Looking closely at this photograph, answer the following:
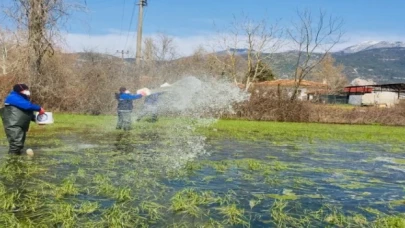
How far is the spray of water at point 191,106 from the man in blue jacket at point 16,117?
4.54 meters

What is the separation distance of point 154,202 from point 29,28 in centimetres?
2222

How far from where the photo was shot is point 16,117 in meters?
11.8

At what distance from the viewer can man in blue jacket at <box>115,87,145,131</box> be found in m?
19.9

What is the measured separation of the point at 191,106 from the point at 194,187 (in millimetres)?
21114

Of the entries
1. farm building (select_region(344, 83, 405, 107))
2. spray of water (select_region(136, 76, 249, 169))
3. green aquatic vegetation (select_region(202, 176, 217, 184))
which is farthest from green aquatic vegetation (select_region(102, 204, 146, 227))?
farm building (select_region(344, 83, 405, 107))

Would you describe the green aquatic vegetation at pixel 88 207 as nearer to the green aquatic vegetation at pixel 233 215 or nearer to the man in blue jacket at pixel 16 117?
the green aquatic vegetation at pixel 233 215

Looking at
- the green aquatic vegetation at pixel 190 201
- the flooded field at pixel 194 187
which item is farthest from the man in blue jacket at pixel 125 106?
the green aquatic vegetation at pixel 190 201

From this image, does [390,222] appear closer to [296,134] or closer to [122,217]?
[122,217]

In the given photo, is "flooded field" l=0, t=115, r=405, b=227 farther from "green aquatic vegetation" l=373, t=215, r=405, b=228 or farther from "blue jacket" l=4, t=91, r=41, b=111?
"blue jacket" l=4, t=91, r=41, b=111

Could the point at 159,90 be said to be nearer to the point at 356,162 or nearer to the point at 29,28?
the point at 29,28

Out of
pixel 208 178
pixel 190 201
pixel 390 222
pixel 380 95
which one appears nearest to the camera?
pixel 390 222

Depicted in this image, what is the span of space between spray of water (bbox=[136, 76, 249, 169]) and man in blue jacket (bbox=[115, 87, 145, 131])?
186 cm

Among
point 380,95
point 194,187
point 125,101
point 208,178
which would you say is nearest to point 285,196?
point 194,187

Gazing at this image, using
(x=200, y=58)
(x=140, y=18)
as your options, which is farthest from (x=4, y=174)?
(x=200, y=58)
